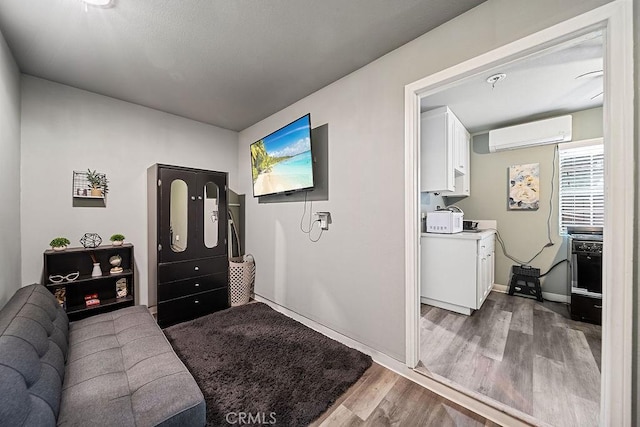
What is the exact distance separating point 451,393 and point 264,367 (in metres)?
1.31

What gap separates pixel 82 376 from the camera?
122 centimetres

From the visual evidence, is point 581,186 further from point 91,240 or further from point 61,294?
point 61,294

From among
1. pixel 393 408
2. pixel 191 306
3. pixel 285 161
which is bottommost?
pixel 393 408

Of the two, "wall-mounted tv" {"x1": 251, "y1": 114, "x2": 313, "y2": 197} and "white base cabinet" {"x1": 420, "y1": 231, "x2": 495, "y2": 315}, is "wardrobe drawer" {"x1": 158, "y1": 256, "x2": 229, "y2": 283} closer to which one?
"wall-mounted tv" {"x1": 251, "y1": 114, "x2": 313, "y2": 197}

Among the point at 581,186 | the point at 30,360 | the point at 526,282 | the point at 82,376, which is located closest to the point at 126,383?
the point at 82,376

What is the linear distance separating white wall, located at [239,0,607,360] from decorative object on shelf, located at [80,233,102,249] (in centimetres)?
198

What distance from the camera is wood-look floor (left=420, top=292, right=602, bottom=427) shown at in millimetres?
1492

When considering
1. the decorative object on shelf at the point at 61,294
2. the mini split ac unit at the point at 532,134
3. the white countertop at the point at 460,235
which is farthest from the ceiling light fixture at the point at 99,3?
the mini split ac unit at the point at 532,134

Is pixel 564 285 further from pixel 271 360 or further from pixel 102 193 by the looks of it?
pixel 102 193

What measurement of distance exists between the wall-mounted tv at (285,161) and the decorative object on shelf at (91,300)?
188 cm

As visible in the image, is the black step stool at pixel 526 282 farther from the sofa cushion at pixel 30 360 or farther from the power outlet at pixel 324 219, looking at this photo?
the sofa cushion at pixel 30 360

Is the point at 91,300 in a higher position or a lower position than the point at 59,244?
lower

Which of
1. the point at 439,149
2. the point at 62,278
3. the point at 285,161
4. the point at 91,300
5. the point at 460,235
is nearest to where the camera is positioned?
the point at 62,278

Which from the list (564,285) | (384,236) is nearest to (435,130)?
(384,236)
